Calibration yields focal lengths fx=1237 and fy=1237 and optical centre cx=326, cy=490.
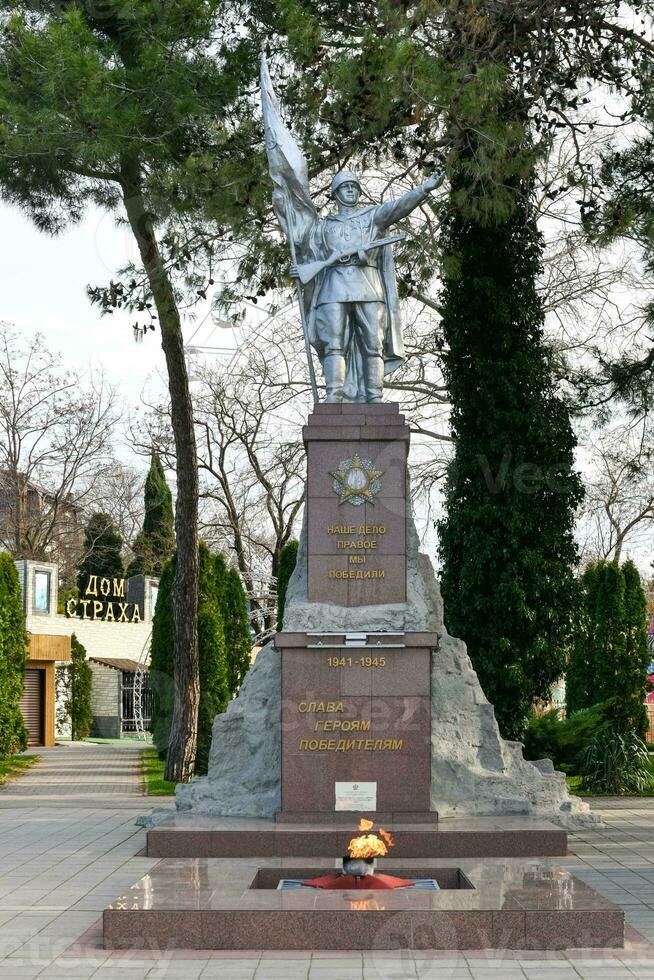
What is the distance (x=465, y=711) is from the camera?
10.4 meters

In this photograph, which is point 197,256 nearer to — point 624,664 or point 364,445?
point 364,445

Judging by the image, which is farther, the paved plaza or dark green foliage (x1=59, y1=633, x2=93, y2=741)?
dark green foliage (x1=59, y1=633, x2=93, y2=741)

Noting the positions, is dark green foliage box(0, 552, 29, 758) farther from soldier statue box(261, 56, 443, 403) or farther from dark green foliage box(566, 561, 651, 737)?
soldier statue box(261, 56, 443, 403)

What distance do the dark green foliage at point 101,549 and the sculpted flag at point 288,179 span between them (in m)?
25.0

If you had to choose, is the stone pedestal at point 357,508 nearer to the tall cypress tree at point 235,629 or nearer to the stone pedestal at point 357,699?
the stone pedestal at point 357,699

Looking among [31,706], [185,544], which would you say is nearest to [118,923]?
[185,544]

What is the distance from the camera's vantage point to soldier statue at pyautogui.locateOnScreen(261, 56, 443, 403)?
10.5 metres

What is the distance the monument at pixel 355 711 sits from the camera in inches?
315

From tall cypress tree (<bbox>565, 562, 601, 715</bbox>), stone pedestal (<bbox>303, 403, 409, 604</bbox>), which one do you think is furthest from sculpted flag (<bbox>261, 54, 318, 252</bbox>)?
tall cypress tree (<bbox>565, 562, 601, 715</bbox>)

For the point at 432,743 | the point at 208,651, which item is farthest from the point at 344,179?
the point at 208,651

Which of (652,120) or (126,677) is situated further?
(126,677)

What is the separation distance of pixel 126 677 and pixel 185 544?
656 inches

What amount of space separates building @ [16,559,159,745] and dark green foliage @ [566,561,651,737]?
13602mm

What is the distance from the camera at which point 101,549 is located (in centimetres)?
3556
